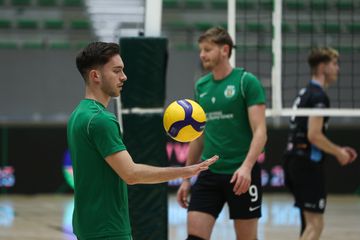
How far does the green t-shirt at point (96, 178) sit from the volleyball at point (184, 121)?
2.10ft

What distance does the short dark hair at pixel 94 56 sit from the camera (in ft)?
10.9

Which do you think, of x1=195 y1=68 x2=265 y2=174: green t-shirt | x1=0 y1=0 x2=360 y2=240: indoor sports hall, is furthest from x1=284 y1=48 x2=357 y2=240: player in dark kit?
x1=0 y1=0 x2=360 y2=240: indoor sports hall

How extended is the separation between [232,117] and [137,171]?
177 centimetres

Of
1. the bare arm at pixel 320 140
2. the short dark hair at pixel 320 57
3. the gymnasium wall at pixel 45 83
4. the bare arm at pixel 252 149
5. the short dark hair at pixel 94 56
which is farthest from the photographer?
the gymnasium wall at pixel 45 83

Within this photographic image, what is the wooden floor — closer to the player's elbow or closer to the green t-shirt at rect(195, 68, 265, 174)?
the green t-shirt at rect(195, 68, 265, 174)

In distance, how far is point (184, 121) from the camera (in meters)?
3.82

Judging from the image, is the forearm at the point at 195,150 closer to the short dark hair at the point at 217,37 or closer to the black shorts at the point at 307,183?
the short dark hair at the point at 217,37

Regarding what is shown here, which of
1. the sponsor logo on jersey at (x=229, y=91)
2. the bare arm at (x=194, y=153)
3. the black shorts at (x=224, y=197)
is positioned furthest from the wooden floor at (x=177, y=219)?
the sponsor logo on jersey at (x=229, y=91)

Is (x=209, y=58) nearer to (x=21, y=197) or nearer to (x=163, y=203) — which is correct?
(x=163, y=203)

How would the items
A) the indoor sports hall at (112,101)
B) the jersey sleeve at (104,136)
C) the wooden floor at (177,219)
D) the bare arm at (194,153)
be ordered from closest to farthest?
the jersey sleeve at (104,136), the bare arm at (194,153), the wooden floor at (177,219), the indoor sports hall at (112,101)

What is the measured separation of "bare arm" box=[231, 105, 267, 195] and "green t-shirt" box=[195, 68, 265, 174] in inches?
2.9

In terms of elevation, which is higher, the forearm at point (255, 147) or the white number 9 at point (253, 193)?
the forearm at point (255, 147)

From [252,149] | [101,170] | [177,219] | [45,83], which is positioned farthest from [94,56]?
[45,83]

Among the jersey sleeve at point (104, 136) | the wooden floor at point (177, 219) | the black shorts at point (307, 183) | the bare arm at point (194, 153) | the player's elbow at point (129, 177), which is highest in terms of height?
the jersey sleeve at point (104, 136)
